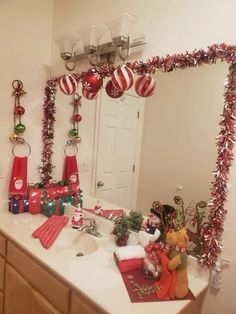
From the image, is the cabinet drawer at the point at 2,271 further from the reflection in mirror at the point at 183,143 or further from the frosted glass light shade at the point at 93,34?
the frosted glass light shade at the point at 93,34

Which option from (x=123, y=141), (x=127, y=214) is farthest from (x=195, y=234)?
(x=123, y=141)

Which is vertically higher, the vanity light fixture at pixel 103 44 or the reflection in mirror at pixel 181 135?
the vanity light fixture at pixel 103 44

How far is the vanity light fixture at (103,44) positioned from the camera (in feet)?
4.63

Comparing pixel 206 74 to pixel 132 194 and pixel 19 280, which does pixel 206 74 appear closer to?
pixel 132 194

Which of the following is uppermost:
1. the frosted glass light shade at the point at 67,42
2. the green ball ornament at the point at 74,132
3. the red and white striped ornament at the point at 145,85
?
the frosted glass light shade at the point at 67,42

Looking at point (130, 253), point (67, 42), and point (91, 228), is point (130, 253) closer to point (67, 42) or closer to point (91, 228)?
point (91, 228)

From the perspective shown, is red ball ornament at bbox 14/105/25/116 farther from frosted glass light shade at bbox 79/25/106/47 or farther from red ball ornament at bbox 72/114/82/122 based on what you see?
frosted glass light shade at bbox 79/25/106/47

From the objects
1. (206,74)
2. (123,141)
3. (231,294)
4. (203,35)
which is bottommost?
(231,294)

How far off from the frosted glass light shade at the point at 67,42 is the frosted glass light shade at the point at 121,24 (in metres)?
0.36

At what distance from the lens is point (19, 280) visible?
55.6 inches

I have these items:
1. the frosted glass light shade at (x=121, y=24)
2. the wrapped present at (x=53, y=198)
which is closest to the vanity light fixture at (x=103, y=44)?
the frosted glass light shade at (x=121, y=24)

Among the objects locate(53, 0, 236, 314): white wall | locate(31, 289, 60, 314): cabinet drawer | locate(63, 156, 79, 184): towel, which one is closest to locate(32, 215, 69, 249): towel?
locate(31, 289, 60, 314): cabinet drawer

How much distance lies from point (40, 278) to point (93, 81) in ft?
3.75

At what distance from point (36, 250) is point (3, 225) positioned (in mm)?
424
